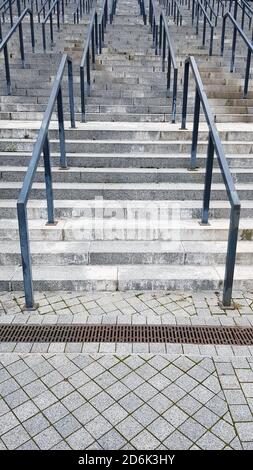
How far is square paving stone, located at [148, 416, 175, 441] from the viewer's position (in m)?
2.19

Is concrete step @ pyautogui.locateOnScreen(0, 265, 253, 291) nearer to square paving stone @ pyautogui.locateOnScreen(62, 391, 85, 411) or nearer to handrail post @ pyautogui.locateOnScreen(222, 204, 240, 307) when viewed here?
handrail post @ pyautogui.locateOnScreen(222, 204, 240, 307)

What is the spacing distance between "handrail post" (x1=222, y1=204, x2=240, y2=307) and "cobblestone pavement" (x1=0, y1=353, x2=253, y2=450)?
2.04 feet

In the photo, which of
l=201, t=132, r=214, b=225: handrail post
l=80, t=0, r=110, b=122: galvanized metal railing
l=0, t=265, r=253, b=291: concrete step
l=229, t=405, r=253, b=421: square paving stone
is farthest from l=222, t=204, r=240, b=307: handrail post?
l=80, t=0, r=110, b=122: galvanized metal railing

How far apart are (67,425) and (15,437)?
28 cm

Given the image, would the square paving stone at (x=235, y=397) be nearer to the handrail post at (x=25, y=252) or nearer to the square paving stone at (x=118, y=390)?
the square paving stone at (x=118, y=390)

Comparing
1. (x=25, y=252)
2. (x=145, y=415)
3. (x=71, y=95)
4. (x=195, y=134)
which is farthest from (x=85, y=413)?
(x=71, y=95)

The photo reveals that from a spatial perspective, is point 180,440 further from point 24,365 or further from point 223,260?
point 223,260

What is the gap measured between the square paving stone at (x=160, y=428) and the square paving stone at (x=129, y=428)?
69 mm

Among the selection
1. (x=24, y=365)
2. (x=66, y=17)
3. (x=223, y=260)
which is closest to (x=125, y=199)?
(x=223, y=260)

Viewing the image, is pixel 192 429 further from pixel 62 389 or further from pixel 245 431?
pixel 62 389

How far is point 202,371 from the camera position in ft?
8.64

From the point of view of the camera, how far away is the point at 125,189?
4.36m

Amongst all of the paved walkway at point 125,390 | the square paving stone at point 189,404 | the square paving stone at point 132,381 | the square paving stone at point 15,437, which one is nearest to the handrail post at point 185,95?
the paved walkway at point 125,390

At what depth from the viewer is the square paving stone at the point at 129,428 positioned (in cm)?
219
